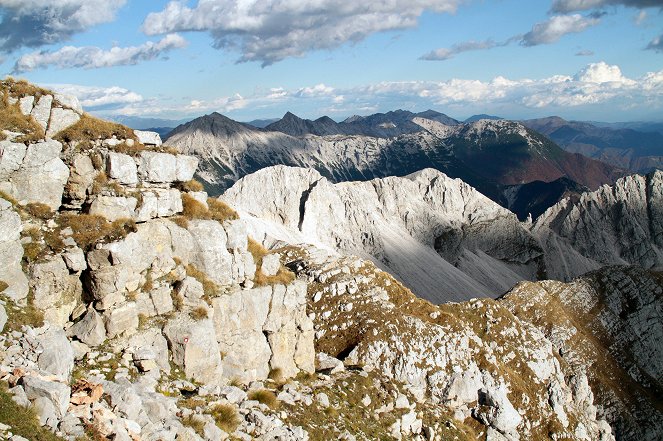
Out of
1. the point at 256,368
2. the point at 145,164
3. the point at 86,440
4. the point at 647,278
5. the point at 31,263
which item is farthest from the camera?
the point at 647,278

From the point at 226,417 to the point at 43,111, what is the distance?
70.5ft

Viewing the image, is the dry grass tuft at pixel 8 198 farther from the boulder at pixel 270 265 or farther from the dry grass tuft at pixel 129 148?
the boulder at pixel 270 265

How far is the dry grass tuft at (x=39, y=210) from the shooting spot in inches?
1118

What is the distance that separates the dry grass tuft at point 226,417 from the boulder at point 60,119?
62.5ft

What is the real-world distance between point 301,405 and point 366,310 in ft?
94.8

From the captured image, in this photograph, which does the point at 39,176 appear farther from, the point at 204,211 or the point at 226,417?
the point at 226,417

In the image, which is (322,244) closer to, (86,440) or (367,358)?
(367,358)

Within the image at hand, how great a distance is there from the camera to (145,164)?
32.8 metres

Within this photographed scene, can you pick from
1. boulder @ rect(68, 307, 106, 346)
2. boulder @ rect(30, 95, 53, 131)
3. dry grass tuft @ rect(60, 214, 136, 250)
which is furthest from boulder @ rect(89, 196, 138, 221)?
boulder @ rect(30, 95, 53, 131)

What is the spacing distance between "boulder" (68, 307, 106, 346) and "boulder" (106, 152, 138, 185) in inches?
327

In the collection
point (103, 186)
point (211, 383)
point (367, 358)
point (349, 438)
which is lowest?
point (367, 358)

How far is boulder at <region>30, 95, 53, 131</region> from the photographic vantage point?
3186 centimetres

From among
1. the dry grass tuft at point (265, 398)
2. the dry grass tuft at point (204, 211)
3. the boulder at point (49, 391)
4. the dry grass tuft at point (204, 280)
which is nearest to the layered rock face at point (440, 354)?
the dry grass tuft at point (265, 398)

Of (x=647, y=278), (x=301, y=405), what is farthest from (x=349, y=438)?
(x=647, y=278)
